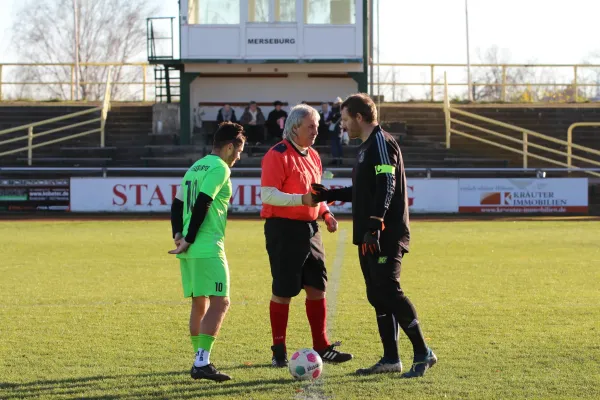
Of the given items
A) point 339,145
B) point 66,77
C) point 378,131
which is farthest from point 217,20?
point 66,77

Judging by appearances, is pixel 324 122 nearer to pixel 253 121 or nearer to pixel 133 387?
pixel 253 121

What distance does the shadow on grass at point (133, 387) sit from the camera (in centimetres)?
620

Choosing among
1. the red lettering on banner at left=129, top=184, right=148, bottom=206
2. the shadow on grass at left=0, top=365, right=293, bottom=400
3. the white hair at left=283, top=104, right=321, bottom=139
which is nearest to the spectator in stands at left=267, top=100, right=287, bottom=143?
the red lettering on banner at left=129, top=184, right=148, bottom=206

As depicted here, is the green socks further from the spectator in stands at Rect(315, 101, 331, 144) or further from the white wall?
the white wall

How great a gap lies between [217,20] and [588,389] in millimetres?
27055

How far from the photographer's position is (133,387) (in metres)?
6.40

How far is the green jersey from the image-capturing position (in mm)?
6648

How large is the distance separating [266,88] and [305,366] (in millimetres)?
27816

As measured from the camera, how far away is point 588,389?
20.3 ft

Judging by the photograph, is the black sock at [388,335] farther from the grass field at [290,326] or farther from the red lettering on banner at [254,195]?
the red lettering on banner at [254,195]

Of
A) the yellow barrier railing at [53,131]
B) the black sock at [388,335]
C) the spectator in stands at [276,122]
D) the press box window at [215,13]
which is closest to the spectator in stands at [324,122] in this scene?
the spectator in stands at [276,122]

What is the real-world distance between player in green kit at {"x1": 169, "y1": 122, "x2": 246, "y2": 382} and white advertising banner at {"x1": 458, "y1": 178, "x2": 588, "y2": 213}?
1980 centimetres

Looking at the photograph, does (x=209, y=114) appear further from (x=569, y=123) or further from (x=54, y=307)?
(x=54, y=307)

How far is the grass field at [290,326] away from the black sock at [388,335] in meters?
0.25
